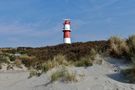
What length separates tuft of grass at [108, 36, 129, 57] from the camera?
44.3 feet

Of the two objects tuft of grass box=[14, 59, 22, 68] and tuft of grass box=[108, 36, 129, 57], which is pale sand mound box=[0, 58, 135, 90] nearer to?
tuft of grass box=[108, 36, 129, 57]

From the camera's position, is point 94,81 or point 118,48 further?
point 118,48

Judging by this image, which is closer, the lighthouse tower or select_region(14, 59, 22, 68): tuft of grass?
select_region(14, 59, 22, 68): tuft of grass

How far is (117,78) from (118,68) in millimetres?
1062

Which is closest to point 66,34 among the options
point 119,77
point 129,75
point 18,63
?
point 18,63

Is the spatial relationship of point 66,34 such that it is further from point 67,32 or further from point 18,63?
point 18,63

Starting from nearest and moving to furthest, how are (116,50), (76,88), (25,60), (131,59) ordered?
(76,88), (131,59), (116,50), (25,60)

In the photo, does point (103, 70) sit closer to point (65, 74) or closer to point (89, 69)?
point (89, 69)

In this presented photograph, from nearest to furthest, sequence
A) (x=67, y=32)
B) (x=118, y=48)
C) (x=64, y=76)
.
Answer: (x=64, y=76) < (x=118, y=48) < (x=67, y=32)

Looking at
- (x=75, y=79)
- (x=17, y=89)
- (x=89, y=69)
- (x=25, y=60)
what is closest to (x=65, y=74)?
(x=75, y=79)

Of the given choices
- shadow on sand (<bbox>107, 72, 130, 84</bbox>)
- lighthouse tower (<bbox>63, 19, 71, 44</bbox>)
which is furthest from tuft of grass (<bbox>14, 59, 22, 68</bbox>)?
shadow on sand (<bbox>107, 72, 130, 84</bbox>)

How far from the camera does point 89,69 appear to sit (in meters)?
13.0

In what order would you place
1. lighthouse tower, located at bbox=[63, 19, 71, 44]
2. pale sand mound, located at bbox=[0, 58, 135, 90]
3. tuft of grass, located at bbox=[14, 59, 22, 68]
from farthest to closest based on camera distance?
lighthouse tower, located at bbox=[63, 19, 71, 44] < tuft of grass, located at bbox=[14, 59, 22, 68] < pale sand mound, located at bbox=[0, 58, 135, 90]

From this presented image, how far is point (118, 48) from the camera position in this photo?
44.9ft
